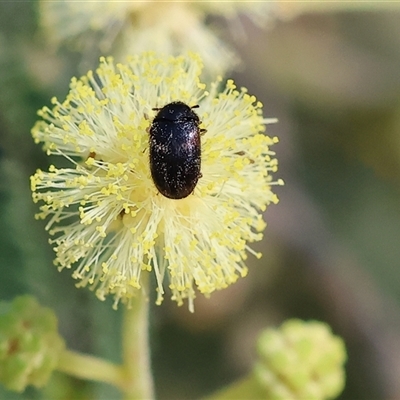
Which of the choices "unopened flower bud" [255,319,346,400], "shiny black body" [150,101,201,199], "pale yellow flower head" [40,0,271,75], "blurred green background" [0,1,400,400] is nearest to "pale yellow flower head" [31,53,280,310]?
"shiny black body" [150,101,201,199]

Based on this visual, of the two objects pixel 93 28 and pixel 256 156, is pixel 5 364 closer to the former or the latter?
pixel 256 156

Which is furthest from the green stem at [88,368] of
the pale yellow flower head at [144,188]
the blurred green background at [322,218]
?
the blurred green background at [322,218]

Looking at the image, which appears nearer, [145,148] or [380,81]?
[145,148]

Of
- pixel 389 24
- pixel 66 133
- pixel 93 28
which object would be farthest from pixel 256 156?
pixel 389 24

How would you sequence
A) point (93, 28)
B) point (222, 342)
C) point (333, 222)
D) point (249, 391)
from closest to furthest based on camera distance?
point (249, 391) < point (93, 28) < point (222, 342) < point (333, 222)

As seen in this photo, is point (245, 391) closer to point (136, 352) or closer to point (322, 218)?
point (136, 352)

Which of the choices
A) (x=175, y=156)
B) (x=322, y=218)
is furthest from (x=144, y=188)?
(x=322, y=218)

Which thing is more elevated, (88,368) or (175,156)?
(175,156)

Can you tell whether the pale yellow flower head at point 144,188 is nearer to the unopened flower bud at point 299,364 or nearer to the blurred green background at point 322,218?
the unopened flower bud at point 299,364
